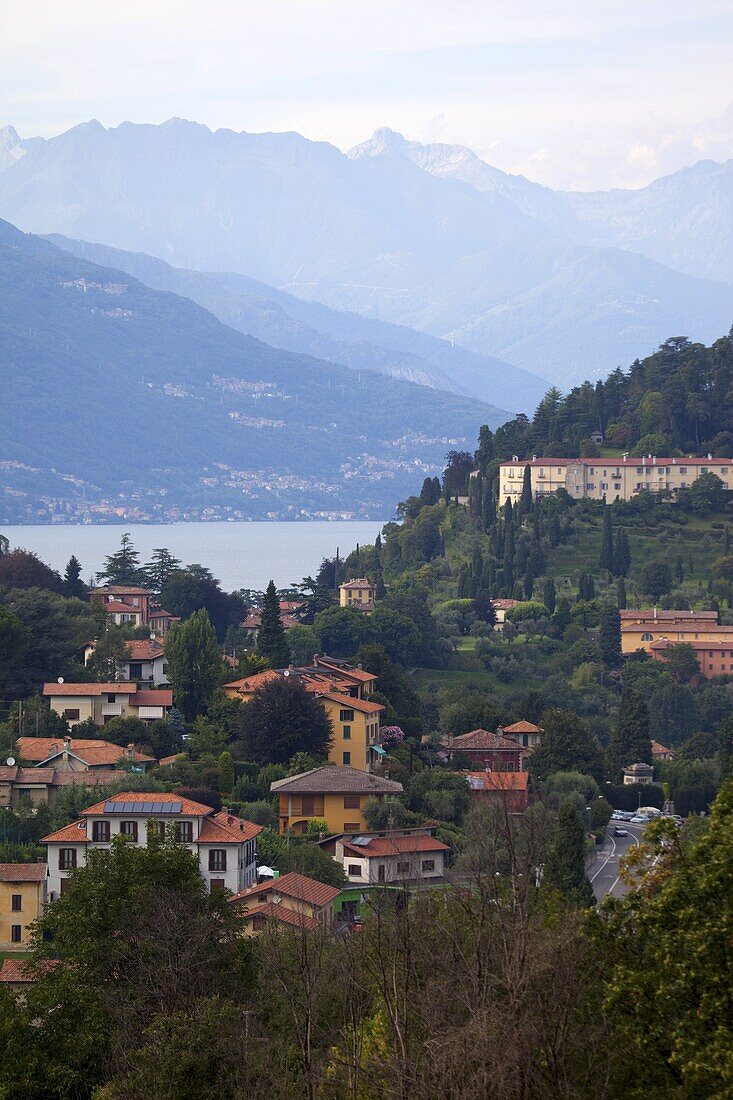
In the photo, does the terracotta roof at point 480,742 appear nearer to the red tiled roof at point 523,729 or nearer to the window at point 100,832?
the red tiled roof at point 523,729

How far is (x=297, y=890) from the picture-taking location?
37.9 m

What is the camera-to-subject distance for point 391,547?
111 m

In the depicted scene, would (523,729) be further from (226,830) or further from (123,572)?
(123,572)

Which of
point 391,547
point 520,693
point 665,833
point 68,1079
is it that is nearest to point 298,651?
point 520,693

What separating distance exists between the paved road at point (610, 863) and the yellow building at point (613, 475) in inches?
2117

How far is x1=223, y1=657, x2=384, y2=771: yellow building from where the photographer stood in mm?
55031

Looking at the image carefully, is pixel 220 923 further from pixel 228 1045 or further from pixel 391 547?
pixel 391 547

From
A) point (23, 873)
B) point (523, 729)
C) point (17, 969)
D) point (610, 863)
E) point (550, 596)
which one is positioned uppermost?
point (550, 596)

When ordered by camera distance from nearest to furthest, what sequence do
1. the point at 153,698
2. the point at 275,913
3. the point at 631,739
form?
1. the point at 275,913
2. the point at 153,698
3. the point at 631,739

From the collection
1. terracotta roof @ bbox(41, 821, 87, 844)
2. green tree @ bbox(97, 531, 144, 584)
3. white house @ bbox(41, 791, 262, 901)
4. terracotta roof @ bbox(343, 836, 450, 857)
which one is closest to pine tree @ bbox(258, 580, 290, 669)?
terracotta roof @ bbox(343, 836, 450, 857)

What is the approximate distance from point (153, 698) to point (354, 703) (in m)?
6.20

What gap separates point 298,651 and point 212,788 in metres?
26.2

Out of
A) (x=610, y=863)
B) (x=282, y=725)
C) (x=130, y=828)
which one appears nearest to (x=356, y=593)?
(x=282, y=725)

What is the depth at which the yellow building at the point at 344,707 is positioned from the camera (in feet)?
181
